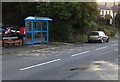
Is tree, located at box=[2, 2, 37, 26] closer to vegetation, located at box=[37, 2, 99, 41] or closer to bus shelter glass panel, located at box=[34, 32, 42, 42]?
vegetation, located at box=[37, 2, 99, 41]

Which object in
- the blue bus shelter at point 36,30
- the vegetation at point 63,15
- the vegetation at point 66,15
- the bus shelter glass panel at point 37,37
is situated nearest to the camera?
the blue bus shelter at point 36,30

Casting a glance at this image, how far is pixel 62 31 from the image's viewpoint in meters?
26.7

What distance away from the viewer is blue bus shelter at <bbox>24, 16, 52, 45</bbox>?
20.7m

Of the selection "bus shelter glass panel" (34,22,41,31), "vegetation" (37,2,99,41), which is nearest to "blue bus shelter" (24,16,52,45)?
"bus shelter glass panel" (34,22,41,31)

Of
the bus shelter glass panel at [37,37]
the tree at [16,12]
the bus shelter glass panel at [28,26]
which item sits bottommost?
the bus shelter glass panel at [37,37]

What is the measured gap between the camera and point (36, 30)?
2186 centimetres

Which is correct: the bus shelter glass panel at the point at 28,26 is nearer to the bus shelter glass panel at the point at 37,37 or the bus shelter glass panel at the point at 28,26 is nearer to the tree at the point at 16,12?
the bus shelter glass panel at the point at 37,37

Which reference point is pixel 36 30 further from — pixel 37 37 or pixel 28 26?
pixel 28 26

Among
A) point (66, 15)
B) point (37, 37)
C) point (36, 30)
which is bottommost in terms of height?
point (37, 37)

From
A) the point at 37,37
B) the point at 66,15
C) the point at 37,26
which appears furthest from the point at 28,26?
the point at 66,15

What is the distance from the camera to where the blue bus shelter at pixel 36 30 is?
67.8 ft

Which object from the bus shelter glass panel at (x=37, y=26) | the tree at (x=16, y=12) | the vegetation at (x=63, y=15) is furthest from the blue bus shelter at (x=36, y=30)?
the tree at (x=16, y=12)

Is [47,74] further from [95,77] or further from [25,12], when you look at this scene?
[25,12]

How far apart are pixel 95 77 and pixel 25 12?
76.2ft
